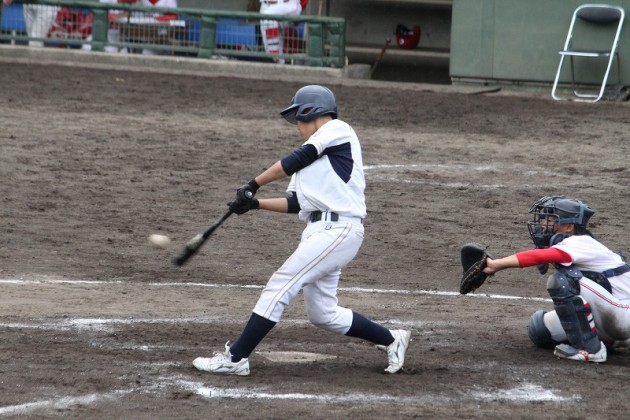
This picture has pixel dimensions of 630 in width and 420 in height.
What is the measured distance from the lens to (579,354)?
5.81m

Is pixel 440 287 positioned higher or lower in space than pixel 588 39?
lower

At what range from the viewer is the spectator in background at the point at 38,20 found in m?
17.2

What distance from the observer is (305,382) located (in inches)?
212

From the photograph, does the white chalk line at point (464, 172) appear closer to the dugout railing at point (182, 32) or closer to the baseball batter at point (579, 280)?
the baseball batter at point (579, 280)

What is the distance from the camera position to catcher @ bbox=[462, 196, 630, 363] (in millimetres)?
5680

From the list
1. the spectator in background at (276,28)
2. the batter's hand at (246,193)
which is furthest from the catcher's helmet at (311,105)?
the spectator in background at (276,28)

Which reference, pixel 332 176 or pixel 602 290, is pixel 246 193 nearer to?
pixel 332 176

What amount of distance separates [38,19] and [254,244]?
390 inches

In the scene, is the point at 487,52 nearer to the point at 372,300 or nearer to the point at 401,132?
the point at 401,132

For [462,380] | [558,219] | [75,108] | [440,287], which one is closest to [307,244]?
[462,380]

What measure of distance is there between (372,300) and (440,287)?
0.67 meters

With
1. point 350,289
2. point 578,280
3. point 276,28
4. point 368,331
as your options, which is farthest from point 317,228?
point 276,28

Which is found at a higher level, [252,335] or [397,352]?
[252,335]

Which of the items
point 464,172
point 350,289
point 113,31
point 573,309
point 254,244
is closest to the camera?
point 573,309
